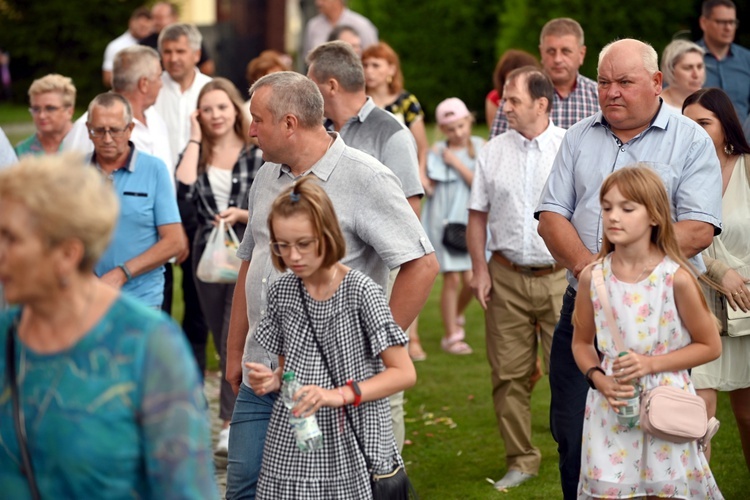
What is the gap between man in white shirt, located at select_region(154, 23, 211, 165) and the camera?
31.0 feet

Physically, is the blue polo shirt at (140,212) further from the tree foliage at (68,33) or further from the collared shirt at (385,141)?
the tree foliage at (68,33)

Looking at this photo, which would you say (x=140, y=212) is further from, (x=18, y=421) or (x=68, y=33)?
(x=68, y=33)

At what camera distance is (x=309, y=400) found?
3.79 meters

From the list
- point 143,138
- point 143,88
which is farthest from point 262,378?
point 143,88

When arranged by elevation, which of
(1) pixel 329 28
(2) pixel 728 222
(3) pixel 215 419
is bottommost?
(3) pixel 215 419

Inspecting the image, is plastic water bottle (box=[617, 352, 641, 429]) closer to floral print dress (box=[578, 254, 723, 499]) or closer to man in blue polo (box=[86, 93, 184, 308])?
floral print dress (box=[578, 254, 723, 499])

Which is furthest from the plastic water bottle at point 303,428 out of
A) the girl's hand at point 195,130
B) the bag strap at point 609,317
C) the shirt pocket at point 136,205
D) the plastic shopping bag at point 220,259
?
the girl's hand at point 195,130

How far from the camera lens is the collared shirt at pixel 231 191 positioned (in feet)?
24.9

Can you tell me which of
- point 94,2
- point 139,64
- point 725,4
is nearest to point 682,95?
point 725,4

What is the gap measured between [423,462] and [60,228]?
190 inches

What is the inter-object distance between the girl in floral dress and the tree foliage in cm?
2718

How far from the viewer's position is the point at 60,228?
9.07ft

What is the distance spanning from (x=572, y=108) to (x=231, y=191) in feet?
7.44

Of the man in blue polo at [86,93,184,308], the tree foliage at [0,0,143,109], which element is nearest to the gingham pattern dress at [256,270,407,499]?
the man in blue polo at [86,93,184,308]
